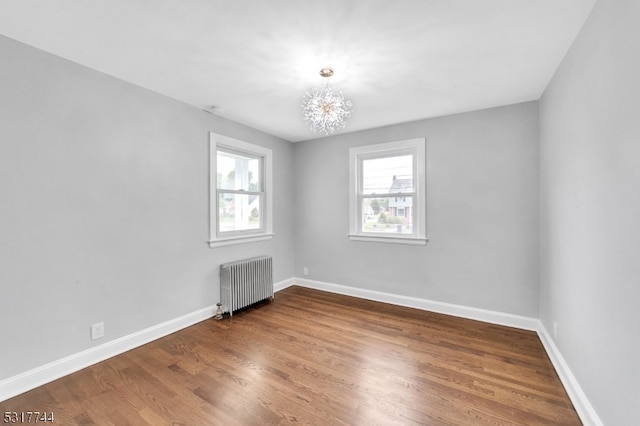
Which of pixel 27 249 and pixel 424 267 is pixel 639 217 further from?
pixel 27 249

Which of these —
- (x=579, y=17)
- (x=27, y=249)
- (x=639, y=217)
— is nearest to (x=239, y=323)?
(x=27, y=249)

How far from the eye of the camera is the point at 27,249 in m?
1.95

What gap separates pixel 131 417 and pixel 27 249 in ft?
4.72

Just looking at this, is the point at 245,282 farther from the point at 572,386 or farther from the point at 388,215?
the point at 572,386

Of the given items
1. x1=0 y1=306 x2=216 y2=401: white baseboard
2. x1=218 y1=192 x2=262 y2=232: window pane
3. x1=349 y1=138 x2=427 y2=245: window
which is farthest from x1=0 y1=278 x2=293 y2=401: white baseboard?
x1=349 y1=138 x2=427 y2=245: window

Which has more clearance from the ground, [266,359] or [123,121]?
[123,121]

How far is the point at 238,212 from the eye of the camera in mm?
3814

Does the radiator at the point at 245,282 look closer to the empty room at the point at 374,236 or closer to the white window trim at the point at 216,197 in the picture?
the empty room at the point at 374,236

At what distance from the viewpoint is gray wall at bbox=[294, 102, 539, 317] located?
9.72 feet

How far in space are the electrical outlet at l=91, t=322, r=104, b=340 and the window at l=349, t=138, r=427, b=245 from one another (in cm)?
308

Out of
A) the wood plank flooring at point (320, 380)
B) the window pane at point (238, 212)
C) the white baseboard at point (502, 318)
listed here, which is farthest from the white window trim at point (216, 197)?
the white baseboard at point (502, 318)

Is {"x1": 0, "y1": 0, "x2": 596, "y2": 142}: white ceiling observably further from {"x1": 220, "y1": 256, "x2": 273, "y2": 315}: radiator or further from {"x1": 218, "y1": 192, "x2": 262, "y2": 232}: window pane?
{"x1": 220, "y1": 256, "x2": 273, "y2": 315}: radiator

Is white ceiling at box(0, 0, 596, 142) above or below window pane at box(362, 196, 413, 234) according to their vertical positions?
above

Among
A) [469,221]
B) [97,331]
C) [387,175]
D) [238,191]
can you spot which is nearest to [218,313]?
[97,331]
